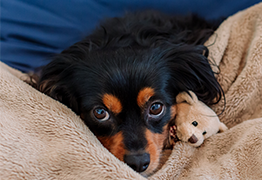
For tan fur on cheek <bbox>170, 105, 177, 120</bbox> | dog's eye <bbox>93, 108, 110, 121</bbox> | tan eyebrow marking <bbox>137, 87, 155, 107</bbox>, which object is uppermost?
tan eyebrow marking <bbox>137, 87, 155, 107</bbox>

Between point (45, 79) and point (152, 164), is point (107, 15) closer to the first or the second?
point (45, 79)

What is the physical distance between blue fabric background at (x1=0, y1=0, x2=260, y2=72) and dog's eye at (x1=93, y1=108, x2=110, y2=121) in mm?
973

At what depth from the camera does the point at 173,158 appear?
124cm

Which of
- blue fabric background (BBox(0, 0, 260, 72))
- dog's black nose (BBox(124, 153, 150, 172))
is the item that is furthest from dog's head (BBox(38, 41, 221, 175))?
blue fabric background (BBox(0, 0, 260, 72))

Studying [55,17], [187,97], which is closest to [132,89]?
[187,97]

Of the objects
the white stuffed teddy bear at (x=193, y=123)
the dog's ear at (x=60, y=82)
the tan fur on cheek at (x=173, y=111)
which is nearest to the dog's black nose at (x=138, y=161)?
the white stuffed teddy bear at (x=193, y=123)

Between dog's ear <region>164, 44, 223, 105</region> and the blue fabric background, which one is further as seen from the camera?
the blue fabric background

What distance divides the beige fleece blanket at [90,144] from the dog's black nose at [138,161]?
7 centimetres

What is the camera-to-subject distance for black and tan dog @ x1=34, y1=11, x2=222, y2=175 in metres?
1.30

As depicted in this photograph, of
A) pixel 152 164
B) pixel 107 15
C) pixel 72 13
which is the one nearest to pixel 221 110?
pixel 152 164

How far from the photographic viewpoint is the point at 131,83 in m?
1.30

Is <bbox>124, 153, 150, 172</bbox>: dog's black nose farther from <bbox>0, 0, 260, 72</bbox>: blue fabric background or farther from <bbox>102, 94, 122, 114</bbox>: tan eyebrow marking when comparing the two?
<bbox>0, 0, 260, 72</bbox>: blue fabric background

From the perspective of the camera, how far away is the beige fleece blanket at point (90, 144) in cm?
100

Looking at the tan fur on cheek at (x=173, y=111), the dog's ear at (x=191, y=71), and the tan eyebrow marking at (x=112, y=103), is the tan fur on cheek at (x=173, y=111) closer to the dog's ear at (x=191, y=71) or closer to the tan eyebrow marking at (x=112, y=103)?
the dog's ear at (x=191, y=71)
